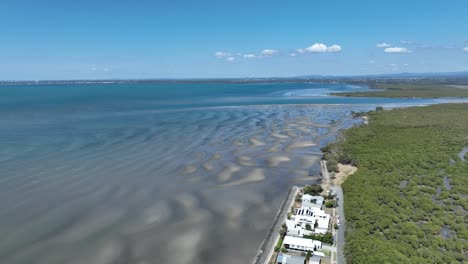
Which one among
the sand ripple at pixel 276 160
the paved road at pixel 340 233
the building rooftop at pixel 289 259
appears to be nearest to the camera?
the building rooftop at pixel 289 259

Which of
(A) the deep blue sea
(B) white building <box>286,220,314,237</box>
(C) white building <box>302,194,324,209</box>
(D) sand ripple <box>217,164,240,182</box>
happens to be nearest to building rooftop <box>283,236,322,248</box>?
(B) white building <box>286,220,314,237</box>

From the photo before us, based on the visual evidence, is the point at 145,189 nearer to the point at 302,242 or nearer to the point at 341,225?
the point at 302,242

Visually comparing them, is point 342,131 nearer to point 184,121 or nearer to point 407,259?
point 184,121

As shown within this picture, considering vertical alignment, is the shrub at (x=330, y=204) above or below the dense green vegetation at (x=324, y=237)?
above

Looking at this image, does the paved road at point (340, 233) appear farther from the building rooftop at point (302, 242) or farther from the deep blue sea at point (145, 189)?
the deep blue sea at point (145, 189)

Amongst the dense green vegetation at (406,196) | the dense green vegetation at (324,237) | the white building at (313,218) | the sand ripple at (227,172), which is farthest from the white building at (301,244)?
the sand ripple at (227,172)

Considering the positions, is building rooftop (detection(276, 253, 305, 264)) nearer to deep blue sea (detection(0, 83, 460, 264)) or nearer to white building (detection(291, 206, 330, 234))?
deep blue sea (detection(0, 83, 460, 264))

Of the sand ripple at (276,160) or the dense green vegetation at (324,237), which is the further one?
the sand ripple at (276,160)
